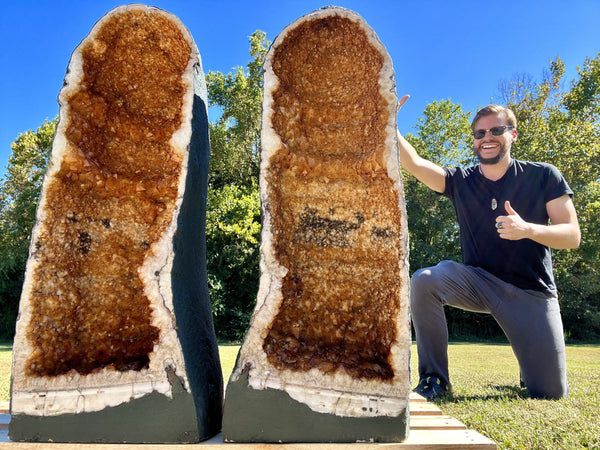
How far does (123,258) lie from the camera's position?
6.99 feet

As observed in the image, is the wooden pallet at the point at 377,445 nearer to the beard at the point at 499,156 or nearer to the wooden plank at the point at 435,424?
the wooden plank at the point at 435,424

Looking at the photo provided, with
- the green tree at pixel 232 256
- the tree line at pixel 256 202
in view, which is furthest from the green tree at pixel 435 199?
the green tree at pixel 232 256

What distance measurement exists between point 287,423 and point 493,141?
8.77ft

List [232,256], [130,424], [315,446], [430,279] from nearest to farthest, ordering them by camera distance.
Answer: [315,446] < [130,424] < [430,279] < [232,256]

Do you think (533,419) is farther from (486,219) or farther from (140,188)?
(140,188)

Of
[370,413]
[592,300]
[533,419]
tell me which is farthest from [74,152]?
[592,300]

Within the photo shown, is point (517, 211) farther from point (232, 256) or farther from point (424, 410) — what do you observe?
point (232, 256)

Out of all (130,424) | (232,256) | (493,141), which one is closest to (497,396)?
(493,141)

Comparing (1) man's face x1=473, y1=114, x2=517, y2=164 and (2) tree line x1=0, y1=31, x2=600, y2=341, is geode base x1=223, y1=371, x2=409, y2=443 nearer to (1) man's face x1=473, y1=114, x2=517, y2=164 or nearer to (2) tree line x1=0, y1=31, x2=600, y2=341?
(1) man's face x1=473, y1=114, x2=517, y2=164

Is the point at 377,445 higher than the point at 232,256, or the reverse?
the point at 232,256

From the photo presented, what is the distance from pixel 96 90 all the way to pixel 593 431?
293cm

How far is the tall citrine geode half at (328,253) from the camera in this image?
177 centimetres

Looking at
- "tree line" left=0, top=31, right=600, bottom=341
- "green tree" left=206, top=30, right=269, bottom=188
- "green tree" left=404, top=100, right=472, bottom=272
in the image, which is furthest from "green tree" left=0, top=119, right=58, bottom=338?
"green tree" left=404, top=100, right=472, bottom=272

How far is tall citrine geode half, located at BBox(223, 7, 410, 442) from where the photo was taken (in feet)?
5.80
